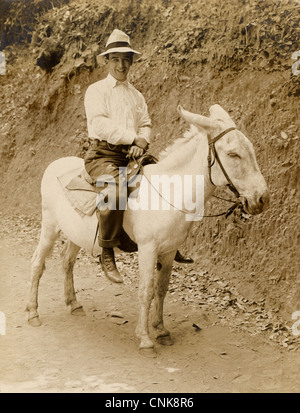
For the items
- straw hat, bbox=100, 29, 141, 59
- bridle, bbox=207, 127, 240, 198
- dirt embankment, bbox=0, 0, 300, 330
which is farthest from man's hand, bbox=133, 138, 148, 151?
dirt embankment, bbox=0, 0, 300, 330

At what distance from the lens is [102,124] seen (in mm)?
4883

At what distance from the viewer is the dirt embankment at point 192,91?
6309mm

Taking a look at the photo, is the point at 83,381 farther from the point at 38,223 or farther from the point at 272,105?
the point at 272,105

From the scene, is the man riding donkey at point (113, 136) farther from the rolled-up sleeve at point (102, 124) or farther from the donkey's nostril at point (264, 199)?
the donkey's nostril at point (264, 199)

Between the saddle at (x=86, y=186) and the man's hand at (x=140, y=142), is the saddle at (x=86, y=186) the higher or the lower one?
the lower one

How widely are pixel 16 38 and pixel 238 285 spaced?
15.5ft

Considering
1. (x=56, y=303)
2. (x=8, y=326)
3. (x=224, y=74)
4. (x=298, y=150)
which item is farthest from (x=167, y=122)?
(x=8, y=326)

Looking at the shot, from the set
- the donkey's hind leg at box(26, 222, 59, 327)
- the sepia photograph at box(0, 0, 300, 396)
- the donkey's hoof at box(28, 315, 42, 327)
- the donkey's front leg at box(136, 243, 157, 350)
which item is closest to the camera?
the sepia photograph at box(0, 0, 300, 396)

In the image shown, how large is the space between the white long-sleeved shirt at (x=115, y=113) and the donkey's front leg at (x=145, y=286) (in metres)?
1.03

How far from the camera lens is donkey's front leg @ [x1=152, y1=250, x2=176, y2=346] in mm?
5090

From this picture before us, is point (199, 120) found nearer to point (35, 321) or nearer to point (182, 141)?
point (182, 141)

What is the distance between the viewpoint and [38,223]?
779 cm

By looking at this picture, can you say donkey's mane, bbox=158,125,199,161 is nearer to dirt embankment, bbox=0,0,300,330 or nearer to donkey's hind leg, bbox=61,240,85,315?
donkey's hind leg, bbox=61,240,85,315
